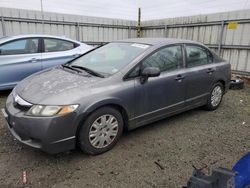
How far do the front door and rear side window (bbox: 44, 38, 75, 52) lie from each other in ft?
10.5

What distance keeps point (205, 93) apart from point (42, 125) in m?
3.10

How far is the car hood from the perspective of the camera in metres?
2.60

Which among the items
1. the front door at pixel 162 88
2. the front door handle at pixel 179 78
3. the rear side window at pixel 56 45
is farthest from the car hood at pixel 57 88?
the rear side window at pixel 56 45

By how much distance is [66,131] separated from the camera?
2584 mm

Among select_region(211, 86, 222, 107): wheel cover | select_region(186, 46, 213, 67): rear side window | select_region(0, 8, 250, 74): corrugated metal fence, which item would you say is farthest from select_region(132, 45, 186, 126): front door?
select_region(0, 8, 250, 74): corrugated metal fence

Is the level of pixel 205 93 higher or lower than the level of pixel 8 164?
higher

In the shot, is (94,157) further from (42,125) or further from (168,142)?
(168,142)

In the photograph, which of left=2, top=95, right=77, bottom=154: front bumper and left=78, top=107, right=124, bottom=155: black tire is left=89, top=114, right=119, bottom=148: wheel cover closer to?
left=78, top=107, right=124, bottom=155: black tire

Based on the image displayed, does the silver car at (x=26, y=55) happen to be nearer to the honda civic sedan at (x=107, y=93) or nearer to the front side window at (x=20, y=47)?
the front side window at (x=20, y=47)

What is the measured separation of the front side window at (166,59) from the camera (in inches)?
134

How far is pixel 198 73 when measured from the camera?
4.07 meters

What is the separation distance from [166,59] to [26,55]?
11.1 feet

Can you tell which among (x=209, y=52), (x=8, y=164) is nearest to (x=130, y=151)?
(x=8, y=164)


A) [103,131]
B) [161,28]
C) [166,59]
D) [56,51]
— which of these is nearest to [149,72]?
[166,59]
